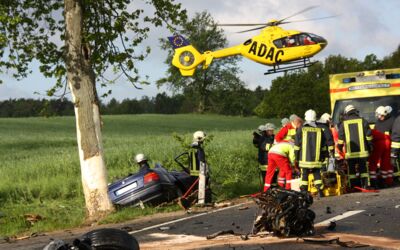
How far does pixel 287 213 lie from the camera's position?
736cm

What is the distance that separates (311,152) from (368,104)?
16.3 feet

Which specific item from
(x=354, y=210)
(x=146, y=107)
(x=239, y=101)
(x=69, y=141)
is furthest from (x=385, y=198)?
(x=146, y=107)

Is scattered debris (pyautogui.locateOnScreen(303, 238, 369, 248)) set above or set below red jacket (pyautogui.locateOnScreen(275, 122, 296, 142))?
below

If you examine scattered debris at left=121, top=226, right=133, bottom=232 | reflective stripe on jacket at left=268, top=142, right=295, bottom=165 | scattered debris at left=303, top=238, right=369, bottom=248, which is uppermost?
reflective stripe on jacket at left=268, top=142, right=295, bottom=165

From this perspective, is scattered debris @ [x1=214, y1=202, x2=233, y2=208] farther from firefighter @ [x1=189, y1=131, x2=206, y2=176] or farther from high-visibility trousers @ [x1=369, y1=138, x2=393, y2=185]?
high-visibility trousers @ [x1=369, y1=138, x2=393, y2=185]

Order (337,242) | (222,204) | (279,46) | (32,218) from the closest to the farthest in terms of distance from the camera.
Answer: (337,242) < (222,204) < (32,218) < (279,46)

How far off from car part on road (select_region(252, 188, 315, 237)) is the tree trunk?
524cm

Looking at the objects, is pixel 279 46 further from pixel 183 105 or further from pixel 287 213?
pixel 183 105

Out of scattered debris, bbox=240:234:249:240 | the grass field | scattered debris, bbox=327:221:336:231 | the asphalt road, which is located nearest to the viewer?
the asphalt road

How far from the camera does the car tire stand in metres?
5.39

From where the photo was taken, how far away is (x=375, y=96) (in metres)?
16.0

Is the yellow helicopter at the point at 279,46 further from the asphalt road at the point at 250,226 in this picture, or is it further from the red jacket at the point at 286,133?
the asphalt road at the point at 250,226

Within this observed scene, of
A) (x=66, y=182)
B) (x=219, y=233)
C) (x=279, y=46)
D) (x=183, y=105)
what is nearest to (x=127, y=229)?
(x=219, y=233)

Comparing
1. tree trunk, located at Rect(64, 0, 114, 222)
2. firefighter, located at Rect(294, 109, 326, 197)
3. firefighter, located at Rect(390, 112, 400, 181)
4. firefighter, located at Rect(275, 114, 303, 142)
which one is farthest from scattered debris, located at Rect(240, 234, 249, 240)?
firefighter, located at Rect(390, 112, 400, 181)
